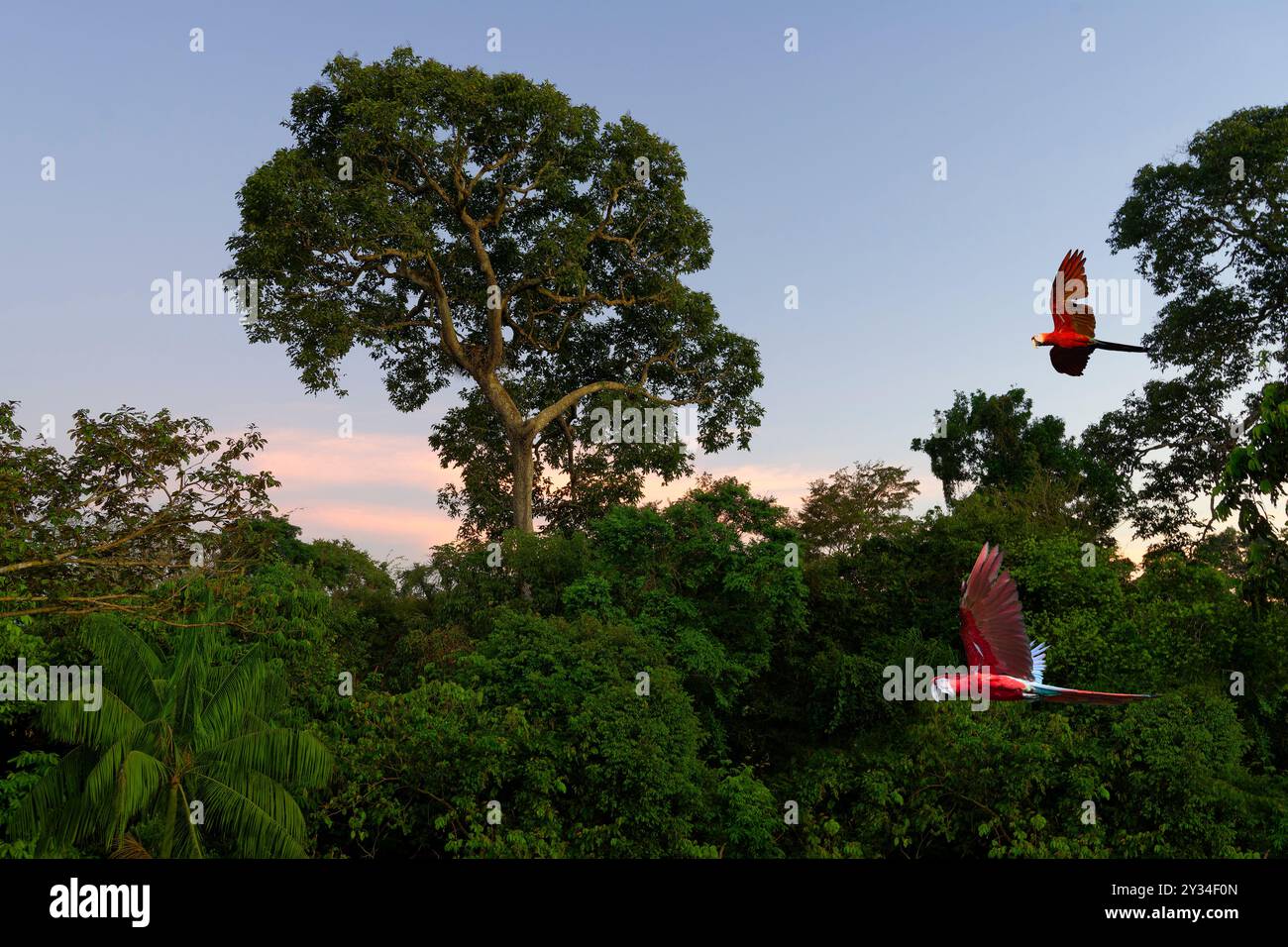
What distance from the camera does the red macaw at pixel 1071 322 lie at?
12.0m

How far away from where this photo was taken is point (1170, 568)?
75.9 ft

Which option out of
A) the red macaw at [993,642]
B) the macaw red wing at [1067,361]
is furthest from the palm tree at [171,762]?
the macaw red wing at [1067,361]

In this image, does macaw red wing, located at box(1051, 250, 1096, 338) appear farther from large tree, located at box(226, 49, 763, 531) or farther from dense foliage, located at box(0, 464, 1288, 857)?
large tree, located at box(226, 49, 763, 531)

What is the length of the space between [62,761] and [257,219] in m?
14.9

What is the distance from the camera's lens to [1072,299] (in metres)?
12.2

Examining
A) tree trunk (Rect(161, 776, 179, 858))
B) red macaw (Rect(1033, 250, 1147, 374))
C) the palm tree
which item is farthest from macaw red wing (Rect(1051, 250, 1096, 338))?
tree trunk (Rect(161, 776, 179, 858))

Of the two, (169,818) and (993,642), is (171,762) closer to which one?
(169,818)

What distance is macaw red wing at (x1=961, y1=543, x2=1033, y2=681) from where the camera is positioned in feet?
39.8

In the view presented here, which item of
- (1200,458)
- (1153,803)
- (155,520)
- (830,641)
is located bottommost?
(1153,803)

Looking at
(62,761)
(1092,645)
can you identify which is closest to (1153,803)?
(1092,645)

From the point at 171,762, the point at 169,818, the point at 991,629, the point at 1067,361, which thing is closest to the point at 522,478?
the point at 171,762

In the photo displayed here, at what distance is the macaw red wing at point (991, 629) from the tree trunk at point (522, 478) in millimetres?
16467
